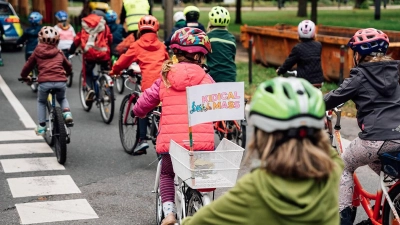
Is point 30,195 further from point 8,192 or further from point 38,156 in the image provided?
point 38,156

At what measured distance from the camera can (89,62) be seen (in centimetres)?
1188

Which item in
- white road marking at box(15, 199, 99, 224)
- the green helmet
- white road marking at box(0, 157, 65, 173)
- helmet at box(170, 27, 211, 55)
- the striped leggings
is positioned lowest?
white road marking at box(0, 157, 65, 173)

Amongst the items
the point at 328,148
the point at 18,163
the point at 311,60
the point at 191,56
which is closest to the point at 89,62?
the point at 18,163

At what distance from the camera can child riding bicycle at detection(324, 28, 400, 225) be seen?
204 inches

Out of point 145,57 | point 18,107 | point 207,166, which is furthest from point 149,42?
point 18,107

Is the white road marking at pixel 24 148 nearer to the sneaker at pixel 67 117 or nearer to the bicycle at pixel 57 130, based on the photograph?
the bicycle at pixel 57 130

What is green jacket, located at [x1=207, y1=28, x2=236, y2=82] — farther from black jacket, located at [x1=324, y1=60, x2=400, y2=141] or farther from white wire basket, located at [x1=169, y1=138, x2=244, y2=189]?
white wire basket, located at [x1=169, y1=138, x2=244, y2=189]

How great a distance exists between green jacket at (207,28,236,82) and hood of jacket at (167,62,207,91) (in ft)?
13.2

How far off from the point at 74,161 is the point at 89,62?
3.20m

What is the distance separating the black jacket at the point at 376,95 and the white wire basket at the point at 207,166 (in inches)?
44.4

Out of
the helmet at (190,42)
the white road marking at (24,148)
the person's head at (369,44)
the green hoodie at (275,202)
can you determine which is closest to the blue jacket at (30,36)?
the white road marking at (24,148)

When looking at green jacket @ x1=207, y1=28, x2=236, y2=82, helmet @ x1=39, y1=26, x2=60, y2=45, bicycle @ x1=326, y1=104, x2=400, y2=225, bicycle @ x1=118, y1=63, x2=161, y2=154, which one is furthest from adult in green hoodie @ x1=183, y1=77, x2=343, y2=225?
helmet @ x1=39, y1=26, x2=60, y2=45

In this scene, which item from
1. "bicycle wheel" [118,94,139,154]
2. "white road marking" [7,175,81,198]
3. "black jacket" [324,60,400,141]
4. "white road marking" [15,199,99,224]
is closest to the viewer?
"black jacket" [324,60,400,141]

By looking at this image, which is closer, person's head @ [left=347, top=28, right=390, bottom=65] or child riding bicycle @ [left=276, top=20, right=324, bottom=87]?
person's head @ [left=347, top=28, right=390, bottom=65]
